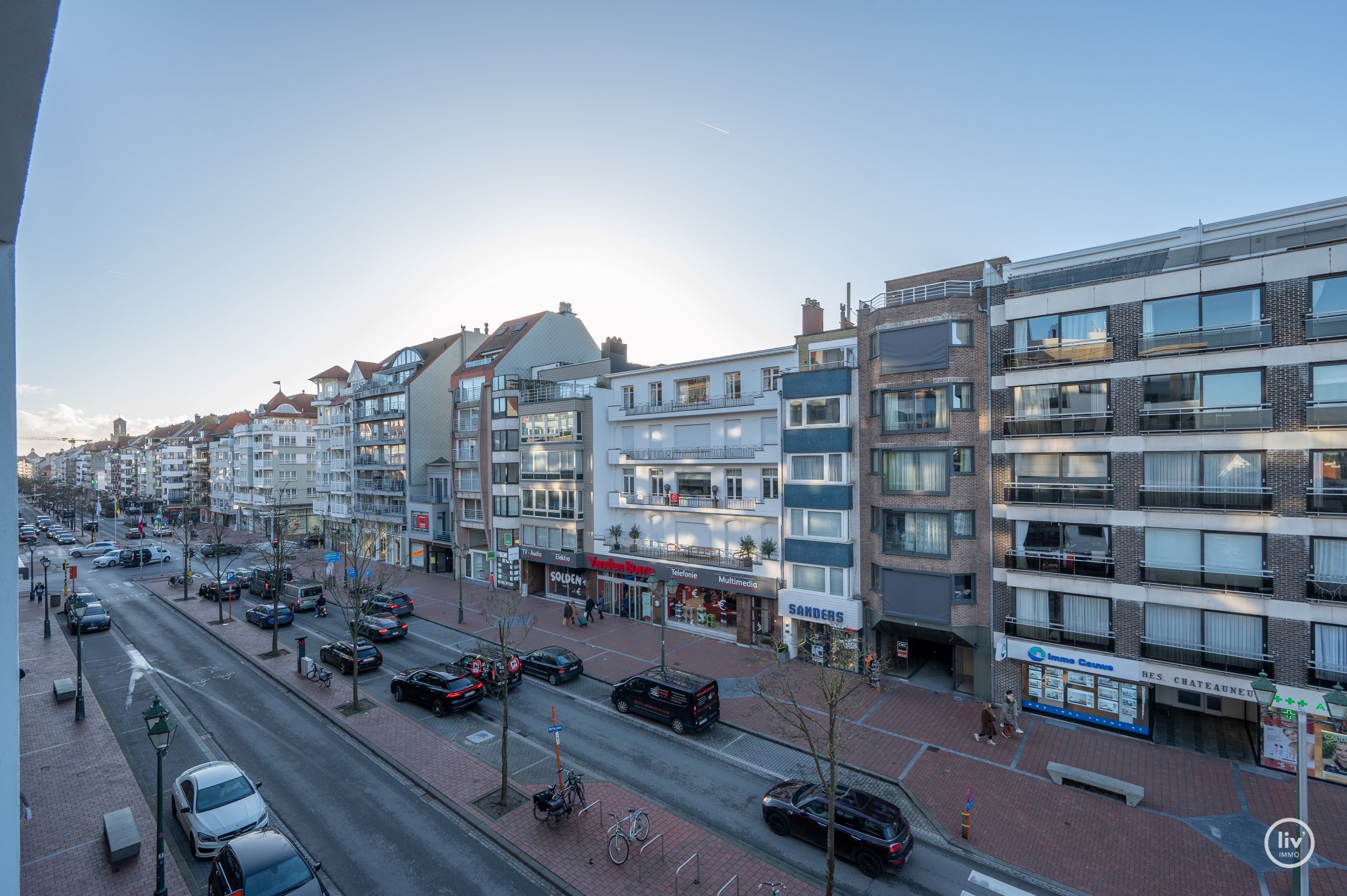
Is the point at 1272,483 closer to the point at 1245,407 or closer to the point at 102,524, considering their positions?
the point at 1245,407

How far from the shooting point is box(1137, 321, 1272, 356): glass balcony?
20.9 meters

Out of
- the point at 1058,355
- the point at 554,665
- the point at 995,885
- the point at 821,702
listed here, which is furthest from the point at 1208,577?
the point at 554,665

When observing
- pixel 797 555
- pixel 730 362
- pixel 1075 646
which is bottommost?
pixel 1075 646

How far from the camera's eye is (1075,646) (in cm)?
2381

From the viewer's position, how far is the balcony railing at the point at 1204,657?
20609mm

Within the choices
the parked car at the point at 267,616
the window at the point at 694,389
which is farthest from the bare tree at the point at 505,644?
the window at the point at 694,389

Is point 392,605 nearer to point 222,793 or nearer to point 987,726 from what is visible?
point 222,793

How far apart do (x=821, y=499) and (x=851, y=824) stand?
16061mm

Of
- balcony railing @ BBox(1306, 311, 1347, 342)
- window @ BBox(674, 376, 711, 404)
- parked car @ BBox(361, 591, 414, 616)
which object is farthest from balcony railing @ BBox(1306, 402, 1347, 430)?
parked car @ BBox(361, 591, 414, 616)

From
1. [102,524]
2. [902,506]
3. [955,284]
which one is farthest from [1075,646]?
[102,524]

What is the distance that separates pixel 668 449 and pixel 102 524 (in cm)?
11003

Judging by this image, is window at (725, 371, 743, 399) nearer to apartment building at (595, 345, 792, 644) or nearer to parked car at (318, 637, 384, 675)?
apartment building at (595, 345, 792, 644)

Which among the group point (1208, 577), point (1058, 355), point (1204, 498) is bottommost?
point (1208, 577)

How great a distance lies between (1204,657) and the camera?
70.6 feet
